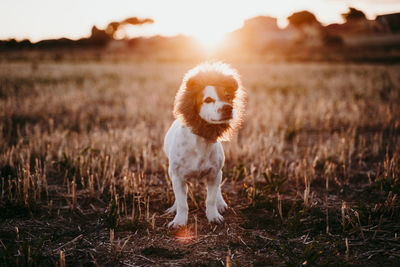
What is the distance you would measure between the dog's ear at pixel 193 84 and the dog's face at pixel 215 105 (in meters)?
0.08

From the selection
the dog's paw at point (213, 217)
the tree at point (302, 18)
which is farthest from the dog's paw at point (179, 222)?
the tree at point (302, 18)

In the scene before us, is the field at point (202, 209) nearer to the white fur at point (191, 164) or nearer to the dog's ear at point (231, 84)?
the white fur at point (191, 164)

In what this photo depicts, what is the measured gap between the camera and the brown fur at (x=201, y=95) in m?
3.11

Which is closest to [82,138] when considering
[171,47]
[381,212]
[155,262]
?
[155,262]

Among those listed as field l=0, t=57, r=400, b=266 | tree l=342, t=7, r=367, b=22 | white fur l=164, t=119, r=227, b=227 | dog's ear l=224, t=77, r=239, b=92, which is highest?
tree l=342, t=7, r=367, b=22

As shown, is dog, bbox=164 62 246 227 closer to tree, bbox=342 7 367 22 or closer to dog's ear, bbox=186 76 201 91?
dog's ear, bbox=186 76 201 91

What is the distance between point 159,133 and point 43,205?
3.41 meters

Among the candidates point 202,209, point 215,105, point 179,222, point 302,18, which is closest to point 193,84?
point 215,105

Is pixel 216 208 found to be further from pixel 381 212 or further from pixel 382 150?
pixel 382 150

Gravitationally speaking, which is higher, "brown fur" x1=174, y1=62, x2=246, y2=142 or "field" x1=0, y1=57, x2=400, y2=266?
"brown fur" x1=174, y1=62, x2=246, y2=142

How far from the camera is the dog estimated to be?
3.06 meters

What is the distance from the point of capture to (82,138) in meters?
6.29

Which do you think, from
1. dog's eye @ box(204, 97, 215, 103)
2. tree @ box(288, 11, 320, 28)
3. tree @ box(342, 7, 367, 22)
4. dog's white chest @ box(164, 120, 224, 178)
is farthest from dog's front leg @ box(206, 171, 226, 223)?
tree @ box(288, 11, 320, 28)

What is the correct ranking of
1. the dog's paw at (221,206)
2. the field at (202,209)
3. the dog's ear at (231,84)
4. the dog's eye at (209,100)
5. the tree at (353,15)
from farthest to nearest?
the tree at (353,15), the dog's paw at (221,206), the dog's ear at (231,84), the dog's eye at (209,100), the field at (202,209)
